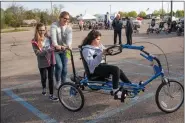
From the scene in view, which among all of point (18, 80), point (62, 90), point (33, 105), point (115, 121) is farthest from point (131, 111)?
point (18, 80)

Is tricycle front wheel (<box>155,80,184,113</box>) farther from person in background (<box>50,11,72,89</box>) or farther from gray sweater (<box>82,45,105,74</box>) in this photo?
person in background (<box>50,11,72,89</box>)

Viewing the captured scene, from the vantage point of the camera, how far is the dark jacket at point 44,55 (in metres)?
5.32

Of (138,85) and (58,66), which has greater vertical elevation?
(58,66)

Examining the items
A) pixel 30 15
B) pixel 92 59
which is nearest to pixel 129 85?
pixel 92 59

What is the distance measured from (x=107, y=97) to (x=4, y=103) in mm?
2097

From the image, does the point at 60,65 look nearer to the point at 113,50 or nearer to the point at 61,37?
the point at 61,37

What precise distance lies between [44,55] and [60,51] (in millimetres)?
334

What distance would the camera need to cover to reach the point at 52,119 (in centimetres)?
455

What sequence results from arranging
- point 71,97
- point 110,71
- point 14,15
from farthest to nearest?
point 14,15 < point 71,97 < point 110,71

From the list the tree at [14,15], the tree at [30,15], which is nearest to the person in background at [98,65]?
the tree at [14,15]

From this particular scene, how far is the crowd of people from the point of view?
15.4 feet

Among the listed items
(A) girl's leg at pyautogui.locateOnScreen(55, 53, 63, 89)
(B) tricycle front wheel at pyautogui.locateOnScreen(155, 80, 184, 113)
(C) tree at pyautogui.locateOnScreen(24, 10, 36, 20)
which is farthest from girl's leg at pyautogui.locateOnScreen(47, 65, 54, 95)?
(C) tree at pyautogui.locateOnScreen(24, 10, 36, 20)

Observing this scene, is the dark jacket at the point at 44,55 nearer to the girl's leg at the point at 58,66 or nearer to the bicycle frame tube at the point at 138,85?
the girl's leg at the point at 58,66

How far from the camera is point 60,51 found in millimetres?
5465
